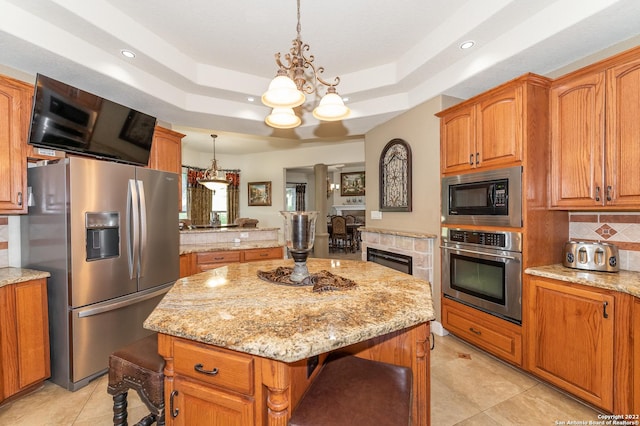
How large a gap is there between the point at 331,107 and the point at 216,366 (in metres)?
1.61

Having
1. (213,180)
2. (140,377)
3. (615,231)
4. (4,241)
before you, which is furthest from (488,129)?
(213,180)

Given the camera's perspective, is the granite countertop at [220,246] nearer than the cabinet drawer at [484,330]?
No

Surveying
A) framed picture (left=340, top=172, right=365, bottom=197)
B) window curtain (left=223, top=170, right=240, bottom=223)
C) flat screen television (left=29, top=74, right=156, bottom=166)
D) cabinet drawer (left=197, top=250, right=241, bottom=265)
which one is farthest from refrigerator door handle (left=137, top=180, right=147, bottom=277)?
framed picture (left=340, top=172, right=365, bottom=197)

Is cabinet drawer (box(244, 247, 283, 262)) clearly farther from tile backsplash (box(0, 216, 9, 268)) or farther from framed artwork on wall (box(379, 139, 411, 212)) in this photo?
tile backsplash (box(0, 216, 9, 268))

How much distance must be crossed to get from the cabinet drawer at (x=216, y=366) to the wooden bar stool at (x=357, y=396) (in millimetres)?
220

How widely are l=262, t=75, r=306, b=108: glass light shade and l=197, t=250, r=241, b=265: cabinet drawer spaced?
226 centimetres

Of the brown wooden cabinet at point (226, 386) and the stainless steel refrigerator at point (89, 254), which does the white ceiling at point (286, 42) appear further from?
the brown wooden cabinet at point (226, 386)

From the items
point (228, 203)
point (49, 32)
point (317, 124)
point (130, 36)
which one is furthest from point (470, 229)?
point (228, 203)

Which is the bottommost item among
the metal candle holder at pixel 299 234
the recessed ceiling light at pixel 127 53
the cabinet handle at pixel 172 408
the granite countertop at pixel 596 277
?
the cabinet handle at pixel 172 408

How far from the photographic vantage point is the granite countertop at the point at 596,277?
173cm

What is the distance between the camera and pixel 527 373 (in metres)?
2.31

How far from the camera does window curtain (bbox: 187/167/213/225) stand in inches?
288

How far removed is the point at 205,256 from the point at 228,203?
461cm

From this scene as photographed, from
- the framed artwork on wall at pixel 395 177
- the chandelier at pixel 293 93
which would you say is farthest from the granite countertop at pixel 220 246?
the chandelier at pixel 293 93
